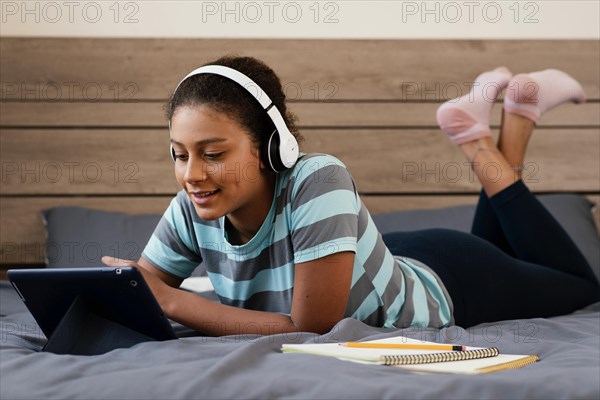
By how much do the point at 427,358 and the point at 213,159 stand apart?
1.56ft

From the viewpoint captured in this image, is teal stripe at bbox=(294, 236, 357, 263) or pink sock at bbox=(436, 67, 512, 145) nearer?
teal stripe at bbox=(294, 236, 357, 263)

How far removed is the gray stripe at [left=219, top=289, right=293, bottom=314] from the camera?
1.40 m

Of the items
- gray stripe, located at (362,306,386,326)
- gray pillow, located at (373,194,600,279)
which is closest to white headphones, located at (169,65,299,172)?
gray stripe, located at (362,306,386,326)

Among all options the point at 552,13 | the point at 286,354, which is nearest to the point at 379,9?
the point at 552,13

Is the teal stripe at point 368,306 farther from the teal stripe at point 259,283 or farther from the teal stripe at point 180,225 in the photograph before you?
the teal stripe at point 180,225

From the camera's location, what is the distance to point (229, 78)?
135cm

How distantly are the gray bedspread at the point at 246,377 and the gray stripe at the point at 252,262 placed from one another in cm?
22

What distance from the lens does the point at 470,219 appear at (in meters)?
2.34

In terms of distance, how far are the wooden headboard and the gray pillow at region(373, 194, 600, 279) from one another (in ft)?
0.74

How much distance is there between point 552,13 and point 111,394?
219 centimetres

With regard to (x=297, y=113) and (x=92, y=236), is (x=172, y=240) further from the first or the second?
(x=297, y=113)

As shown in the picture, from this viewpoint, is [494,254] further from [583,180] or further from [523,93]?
[583,180]

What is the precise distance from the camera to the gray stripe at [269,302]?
1.40m

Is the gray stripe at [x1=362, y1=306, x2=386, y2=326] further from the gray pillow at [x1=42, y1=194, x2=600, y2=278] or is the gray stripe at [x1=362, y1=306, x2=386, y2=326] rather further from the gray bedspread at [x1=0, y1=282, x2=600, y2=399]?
the gray pillow at [x1=42, y1=194, x2=600, y2=278]
